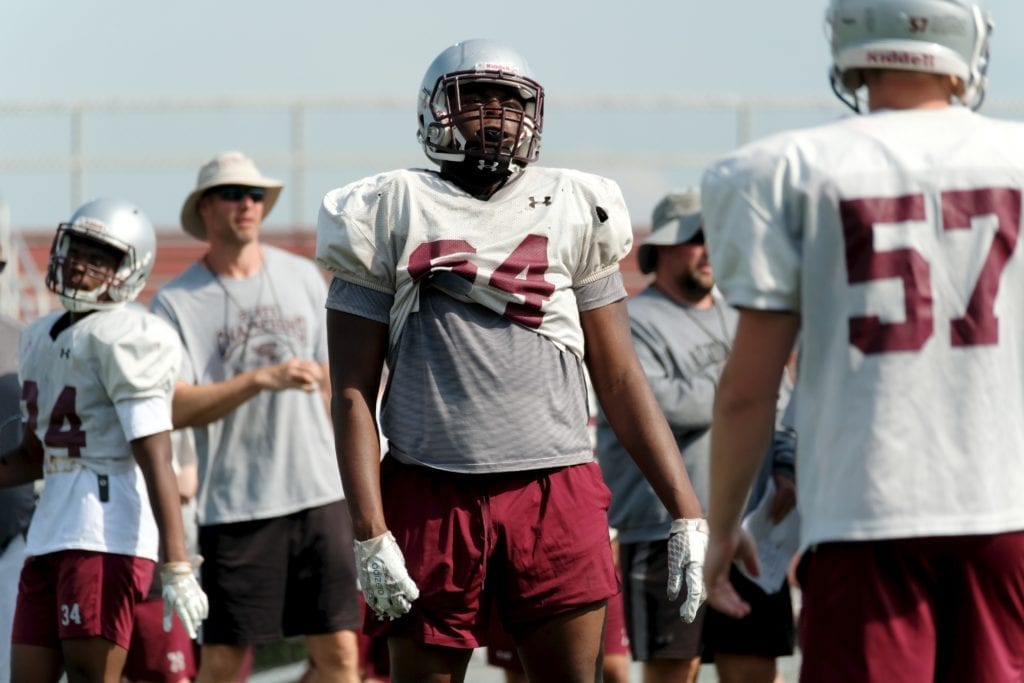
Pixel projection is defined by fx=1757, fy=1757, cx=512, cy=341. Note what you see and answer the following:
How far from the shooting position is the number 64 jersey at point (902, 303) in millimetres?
2789

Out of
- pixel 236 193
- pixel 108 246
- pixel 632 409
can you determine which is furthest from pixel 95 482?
pixel 236 193

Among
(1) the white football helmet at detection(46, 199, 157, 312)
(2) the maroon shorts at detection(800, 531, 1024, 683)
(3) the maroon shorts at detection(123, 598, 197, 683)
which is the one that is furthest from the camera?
(3) the maroon shorts at detection(123, 598, 197, 683)

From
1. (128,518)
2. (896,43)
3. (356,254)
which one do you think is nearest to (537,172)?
(356,254)

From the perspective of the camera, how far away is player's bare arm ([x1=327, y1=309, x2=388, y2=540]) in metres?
3.73

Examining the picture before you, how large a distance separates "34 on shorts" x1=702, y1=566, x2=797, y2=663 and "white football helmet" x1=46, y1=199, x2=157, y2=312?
213 cm

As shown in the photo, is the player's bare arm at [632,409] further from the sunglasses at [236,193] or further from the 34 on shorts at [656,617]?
the sunglasses at [236,193]

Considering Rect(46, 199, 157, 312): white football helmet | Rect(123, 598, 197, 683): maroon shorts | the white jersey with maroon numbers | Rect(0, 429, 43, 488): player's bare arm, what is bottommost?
Rect(123, 598, 197, 683): maroon shorts

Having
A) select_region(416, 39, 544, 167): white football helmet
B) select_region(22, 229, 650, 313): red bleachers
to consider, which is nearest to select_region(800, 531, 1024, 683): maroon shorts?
select_region(416, 39, 544, 167): white football helmet

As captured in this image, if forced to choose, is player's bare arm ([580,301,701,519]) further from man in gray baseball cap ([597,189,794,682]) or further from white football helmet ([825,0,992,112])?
man in gray baseball cap ([597,189,794,682])

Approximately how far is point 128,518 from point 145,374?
16.5 inches

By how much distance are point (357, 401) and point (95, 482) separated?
59.3 inches

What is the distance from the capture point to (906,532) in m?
2.77

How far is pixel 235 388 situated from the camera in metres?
6.01

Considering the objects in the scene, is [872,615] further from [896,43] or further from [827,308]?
[896,43]
